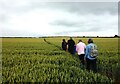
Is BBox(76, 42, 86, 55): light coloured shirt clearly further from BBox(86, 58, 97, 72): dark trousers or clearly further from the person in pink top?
BBox(86, 58, 97, 72): dark trousers

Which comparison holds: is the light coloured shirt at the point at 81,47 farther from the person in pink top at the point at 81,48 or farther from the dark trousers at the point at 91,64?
the dark trousers at the point at 91,64

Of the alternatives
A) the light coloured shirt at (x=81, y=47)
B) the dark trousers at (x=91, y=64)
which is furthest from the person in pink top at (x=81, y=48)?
the dark trousers at (x=91, y=64)

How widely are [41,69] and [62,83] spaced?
279 cm

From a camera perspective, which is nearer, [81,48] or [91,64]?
[91,64]

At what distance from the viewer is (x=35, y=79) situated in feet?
43.2

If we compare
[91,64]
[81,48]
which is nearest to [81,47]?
[81,48]

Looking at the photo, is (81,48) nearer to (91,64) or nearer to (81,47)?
(81,47)

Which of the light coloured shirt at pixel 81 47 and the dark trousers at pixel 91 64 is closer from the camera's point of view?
the dark trousers at pixel 91 64

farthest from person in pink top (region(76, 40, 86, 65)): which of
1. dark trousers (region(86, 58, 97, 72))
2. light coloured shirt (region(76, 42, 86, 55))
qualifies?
dark trousers (region(86, 58, 97, 72))

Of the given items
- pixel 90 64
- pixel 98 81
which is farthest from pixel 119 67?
pixel 98 81

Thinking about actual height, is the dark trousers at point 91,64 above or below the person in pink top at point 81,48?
below

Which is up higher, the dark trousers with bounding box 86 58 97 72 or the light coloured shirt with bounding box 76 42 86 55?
the light coloured shirt with bounding box 76 42 86 55

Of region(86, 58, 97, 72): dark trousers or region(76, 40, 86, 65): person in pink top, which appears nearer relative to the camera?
region(86, 58, 97, 72): dark trousers

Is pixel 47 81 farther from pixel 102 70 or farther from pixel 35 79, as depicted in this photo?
pixel 102 70
